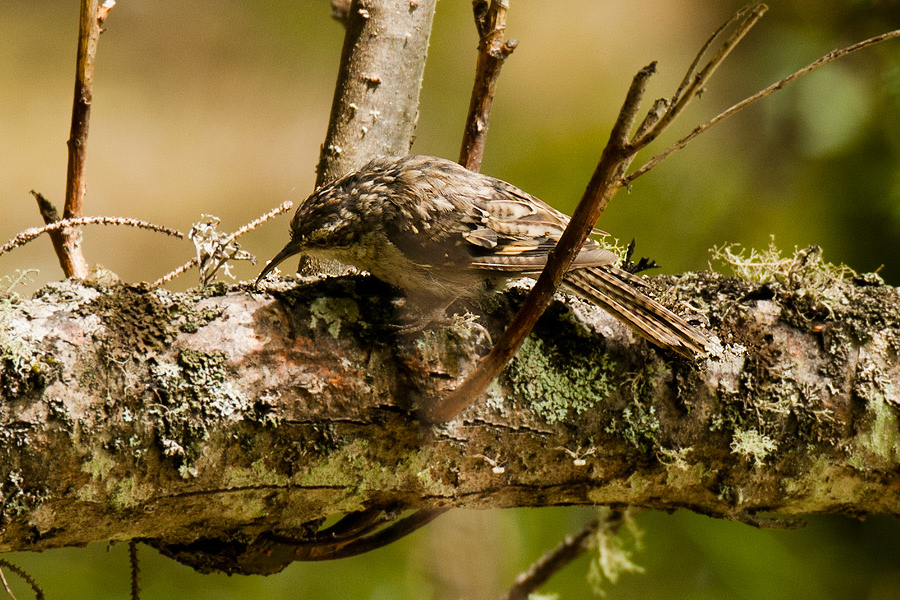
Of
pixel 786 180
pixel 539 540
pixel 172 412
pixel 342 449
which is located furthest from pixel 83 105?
pixel 786 180

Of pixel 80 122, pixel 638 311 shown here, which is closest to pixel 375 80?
pixel 80 122

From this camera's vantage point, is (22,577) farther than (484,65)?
No

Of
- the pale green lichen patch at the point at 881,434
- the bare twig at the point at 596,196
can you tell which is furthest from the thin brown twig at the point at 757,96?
the pale green lichen patch at the point at 881,434

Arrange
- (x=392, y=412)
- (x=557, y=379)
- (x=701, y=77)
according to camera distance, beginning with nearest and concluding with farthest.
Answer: (x=701, y=77) → (x=392, y=412) → (x=557, y=379)

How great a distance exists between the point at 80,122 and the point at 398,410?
1.23m

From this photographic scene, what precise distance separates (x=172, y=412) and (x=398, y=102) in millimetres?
1412

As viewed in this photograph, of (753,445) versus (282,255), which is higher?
(282,255)

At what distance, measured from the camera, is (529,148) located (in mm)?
4723

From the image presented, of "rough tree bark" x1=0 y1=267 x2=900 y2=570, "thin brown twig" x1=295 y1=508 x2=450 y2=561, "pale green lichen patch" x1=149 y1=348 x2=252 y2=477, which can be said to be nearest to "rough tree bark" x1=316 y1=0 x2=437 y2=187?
"rough tree bark" x1=0 y1=267 x2=900 y2=570

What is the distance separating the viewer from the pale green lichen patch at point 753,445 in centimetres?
198

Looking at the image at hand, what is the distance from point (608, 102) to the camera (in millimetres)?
4957

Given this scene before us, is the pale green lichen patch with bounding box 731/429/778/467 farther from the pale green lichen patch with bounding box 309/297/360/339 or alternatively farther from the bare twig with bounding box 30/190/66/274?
the bare twig with bounding box 30/190/66/274

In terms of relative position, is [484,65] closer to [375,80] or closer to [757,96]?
[375,80]

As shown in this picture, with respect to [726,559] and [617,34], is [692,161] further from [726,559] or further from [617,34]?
[726,559]
